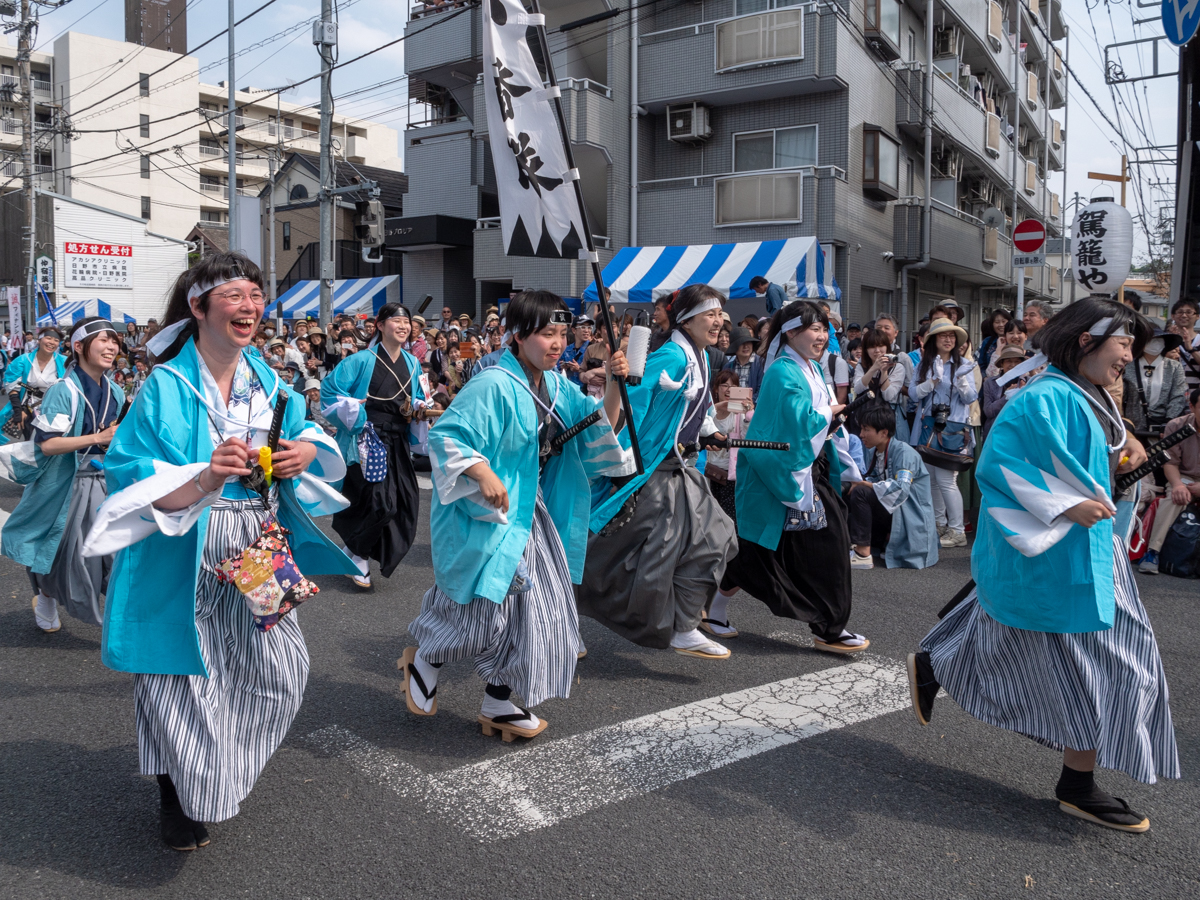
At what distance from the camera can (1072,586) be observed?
2.97m

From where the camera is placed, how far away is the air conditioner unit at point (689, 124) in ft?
62.5

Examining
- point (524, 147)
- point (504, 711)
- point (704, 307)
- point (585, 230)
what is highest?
point (524, 147)

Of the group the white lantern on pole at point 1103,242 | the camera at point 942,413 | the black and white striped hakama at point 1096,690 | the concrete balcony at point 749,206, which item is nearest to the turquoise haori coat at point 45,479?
the black and white striped hakama at point 1096,690

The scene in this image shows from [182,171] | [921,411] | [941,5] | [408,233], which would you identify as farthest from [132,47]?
[921,411]

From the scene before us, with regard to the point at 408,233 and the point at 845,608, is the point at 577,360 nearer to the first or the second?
the point at 845,608

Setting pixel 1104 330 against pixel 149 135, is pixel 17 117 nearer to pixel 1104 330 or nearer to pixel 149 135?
pixel 149 135

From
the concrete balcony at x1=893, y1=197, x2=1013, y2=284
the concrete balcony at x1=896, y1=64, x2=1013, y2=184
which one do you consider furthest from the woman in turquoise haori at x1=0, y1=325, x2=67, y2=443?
the concrete balcony at x1=896, y1=64, x2=1013, y2=184

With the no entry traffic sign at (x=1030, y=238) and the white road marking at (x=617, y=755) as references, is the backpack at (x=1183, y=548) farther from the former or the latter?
the no entry traffic sign at (x=1030, y=238)

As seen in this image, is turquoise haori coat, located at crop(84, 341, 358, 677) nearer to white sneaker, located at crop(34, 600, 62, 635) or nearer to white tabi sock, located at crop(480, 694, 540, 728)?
white tabi sock, located at crop(480, 694, 540, 728)

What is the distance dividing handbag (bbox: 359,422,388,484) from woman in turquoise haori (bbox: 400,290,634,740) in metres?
2.38

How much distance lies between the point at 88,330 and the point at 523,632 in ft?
10.5

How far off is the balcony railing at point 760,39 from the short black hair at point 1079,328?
16.0 metres

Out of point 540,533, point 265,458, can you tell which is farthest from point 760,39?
point 265,458

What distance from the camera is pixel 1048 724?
3.08 metres
